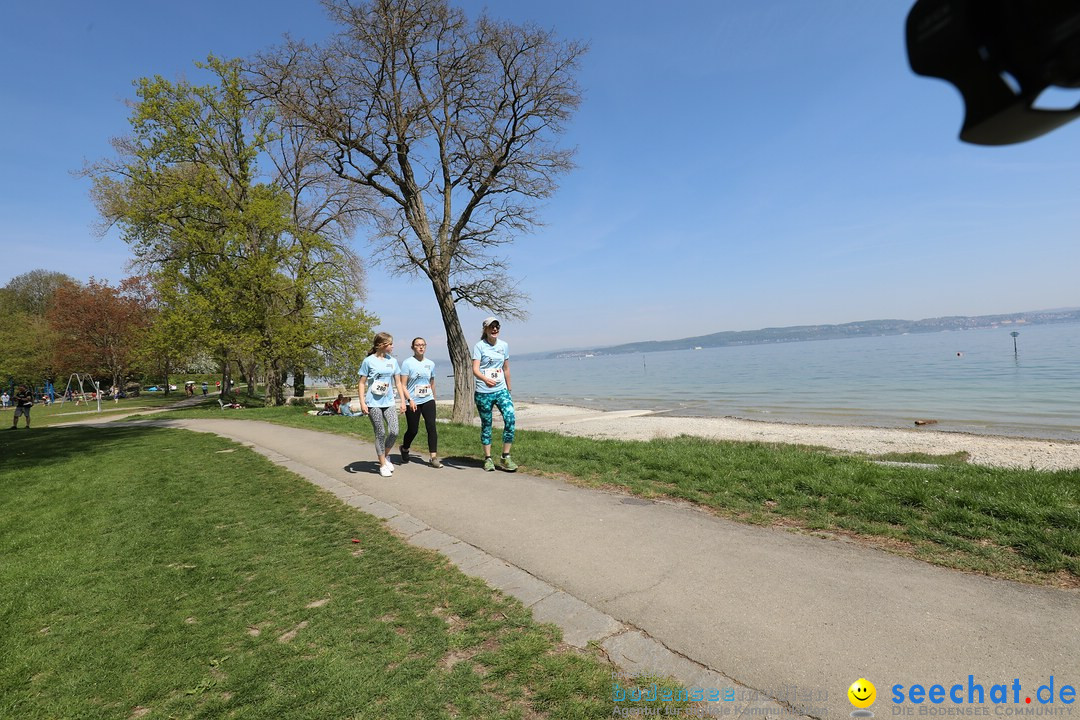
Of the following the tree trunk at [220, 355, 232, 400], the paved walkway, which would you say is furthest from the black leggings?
the tree trunk at [220, 355, 232, 400]

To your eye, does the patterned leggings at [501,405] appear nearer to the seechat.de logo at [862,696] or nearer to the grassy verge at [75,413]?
the seechat.de logo at [862,696]

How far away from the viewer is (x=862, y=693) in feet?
7.78

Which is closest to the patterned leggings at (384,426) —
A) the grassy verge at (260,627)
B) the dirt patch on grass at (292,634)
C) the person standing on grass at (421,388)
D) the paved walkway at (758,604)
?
the person standing on grass at (421,388)

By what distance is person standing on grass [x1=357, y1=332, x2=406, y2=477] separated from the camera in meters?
7.60

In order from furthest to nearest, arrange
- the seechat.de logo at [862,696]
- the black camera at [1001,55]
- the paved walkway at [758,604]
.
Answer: the paved walkway at [758,604]
the seechat.de logo at [862,696]
the black camera at [1001,55]

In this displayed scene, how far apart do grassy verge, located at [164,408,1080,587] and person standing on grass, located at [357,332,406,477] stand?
211cm

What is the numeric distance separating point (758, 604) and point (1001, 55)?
313cm

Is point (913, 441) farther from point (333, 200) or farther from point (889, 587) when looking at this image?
point (333, 200)

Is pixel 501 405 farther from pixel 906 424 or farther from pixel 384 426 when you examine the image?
pixel 906 424

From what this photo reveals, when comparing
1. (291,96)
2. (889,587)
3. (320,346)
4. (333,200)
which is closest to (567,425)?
(320,346)

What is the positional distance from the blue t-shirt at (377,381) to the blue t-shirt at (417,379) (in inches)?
11.7

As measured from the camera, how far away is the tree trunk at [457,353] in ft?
53.1

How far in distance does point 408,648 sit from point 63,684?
1.97 metres

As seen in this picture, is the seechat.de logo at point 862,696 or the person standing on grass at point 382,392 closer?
the seechat.de logo at point 862,696
